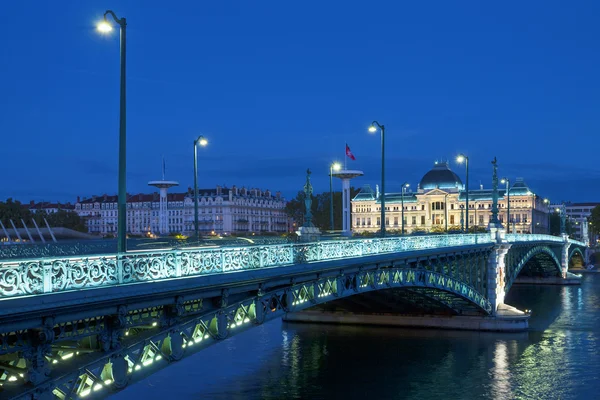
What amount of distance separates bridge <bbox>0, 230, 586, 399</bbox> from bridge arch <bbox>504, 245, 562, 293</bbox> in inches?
1389

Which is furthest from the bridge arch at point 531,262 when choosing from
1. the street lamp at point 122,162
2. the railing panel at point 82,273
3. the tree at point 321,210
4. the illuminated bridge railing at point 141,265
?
the tree at point 321,210

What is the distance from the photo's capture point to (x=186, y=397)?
32406mm

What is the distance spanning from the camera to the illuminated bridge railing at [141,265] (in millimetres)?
13555

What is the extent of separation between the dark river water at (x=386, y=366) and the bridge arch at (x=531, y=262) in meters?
8.35

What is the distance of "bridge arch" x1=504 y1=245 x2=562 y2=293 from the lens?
64.5m

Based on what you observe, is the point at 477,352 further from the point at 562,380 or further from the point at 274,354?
the point at 274,354

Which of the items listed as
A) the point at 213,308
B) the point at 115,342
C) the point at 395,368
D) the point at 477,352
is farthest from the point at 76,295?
the point at 477,352

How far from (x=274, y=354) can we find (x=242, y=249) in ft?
75.1

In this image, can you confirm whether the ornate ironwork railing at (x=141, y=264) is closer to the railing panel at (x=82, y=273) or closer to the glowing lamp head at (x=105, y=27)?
the railing panel at (x=82, y=273)

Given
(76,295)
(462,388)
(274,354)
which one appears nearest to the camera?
(76,295)

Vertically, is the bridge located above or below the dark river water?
above

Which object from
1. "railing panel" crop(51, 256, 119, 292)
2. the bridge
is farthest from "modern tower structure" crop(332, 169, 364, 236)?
"railing panel" crop(51, 256, 119, 292)

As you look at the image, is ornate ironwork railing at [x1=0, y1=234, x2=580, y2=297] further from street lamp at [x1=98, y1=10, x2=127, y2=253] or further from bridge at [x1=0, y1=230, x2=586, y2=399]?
street lamp at [x1=98, y1=10, x2=127, y2=253]

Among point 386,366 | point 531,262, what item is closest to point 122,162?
point 386,366
